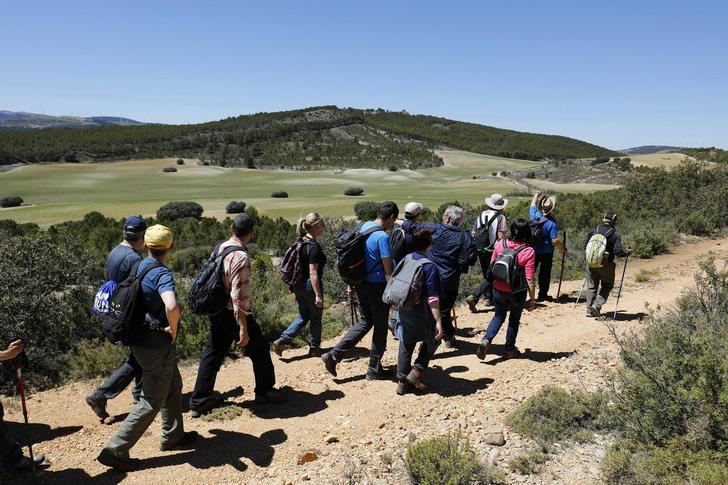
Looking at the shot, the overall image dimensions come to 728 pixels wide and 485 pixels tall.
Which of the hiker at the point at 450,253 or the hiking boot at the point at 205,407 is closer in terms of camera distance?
the hiking boot at the point at 205,407

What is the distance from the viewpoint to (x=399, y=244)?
5.83 m

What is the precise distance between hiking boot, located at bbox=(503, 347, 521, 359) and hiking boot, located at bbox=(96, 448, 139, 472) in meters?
4.28

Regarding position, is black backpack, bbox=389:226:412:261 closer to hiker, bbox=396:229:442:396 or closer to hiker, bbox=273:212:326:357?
hiker, bbox=396:229:442:396

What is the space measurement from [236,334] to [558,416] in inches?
120

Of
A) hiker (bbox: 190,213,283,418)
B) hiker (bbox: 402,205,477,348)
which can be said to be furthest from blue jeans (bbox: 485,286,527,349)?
hiker (bbox: 190,213,283,418)

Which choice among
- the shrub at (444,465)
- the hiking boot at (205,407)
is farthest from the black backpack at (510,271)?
the hiking boot at (205,407)

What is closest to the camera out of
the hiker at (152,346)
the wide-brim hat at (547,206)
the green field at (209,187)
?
the hiker at (152,346)

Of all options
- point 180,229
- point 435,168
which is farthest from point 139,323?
point 435,168

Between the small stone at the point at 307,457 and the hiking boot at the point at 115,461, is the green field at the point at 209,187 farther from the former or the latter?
the hiking boot at the point at 115,461

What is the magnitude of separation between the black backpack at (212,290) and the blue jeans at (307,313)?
5.74ft

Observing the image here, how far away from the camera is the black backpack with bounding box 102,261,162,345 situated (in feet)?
12.5

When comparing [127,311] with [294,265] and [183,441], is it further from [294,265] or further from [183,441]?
[294,265]

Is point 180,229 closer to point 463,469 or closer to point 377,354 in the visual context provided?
point 377,354

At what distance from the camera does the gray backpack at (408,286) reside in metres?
4.84
